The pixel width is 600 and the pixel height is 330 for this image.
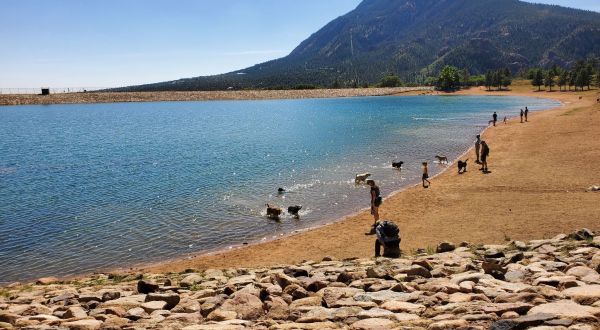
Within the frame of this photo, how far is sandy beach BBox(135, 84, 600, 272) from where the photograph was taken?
18.0 metres

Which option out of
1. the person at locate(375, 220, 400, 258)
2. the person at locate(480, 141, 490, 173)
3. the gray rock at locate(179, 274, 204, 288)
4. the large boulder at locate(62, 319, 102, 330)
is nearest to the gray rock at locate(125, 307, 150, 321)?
the large boulder at locate(62, 319, 102, 330)

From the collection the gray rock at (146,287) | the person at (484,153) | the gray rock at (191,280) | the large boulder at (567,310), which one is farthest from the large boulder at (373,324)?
the person at (484,153)

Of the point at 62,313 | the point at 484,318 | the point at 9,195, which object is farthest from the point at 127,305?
the point at 9,195

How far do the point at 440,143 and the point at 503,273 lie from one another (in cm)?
4358

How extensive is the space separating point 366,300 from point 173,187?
87.9ft

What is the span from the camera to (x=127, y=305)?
930 cm

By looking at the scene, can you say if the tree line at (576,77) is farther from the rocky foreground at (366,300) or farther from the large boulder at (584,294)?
the large boulder at (584,294)

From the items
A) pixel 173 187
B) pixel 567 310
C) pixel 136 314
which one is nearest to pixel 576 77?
pixel 173 187

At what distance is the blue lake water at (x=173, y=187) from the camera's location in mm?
21328

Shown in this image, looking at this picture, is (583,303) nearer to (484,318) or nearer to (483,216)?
(484,318)

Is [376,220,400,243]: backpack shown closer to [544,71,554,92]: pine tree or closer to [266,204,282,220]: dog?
[266,204,282,220]: dog

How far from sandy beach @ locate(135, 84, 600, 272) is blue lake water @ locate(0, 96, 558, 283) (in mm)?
2254

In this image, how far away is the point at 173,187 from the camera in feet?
109

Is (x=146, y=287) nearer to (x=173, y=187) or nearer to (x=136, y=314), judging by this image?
(x=136, y=314)
